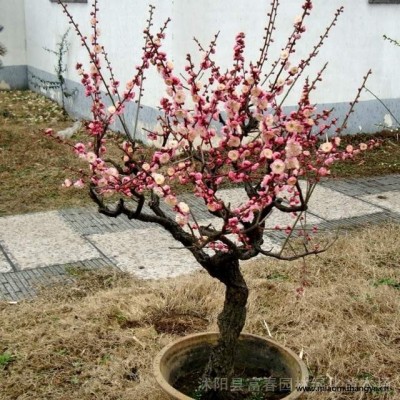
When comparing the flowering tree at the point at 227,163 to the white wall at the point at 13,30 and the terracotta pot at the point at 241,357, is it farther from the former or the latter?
the white wall at the point at 13,30

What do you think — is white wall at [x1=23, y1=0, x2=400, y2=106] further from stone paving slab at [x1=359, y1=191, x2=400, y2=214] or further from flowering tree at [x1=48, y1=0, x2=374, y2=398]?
flowering tree at [x1=48, y1=0, x2=374, y2=398]

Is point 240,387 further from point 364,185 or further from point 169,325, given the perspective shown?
point 364,185

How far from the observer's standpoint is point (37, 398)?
3207mm

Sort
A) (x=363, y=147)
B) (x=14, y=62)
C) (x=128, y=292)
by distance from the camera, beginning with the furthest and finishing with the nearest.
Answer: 1. (x=14, y=62)
2. (x=128, y=292)
3. (x=363, y=147)

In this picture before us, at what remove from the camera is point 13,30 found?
1361cm

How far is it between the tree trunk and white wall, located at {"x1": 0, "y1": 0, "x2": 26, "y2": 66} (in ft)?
40.3

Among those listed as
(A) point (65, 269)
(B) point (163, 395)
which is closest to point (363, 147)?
(B) point (163, 395)

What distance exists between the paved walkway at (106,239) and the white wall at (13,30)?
8.75m

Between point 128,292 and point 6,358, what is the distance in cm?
103

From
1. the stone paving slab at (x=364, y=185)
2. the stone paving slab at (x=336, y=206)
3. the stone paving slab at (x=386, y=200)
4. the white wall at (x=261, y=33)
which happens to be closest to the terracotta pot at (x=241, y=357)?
the stone paving slab at (x=336, y=206)

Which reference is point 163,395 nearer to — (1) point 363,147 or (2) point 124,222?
(1) point 363,147

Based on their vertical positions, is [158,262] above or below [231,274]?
below

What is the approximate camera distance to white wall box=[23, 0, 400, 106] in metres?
7.80

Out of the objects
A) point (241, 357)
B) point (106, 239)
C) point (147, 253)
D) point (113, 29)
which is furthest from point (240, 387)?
point (113, 29)
